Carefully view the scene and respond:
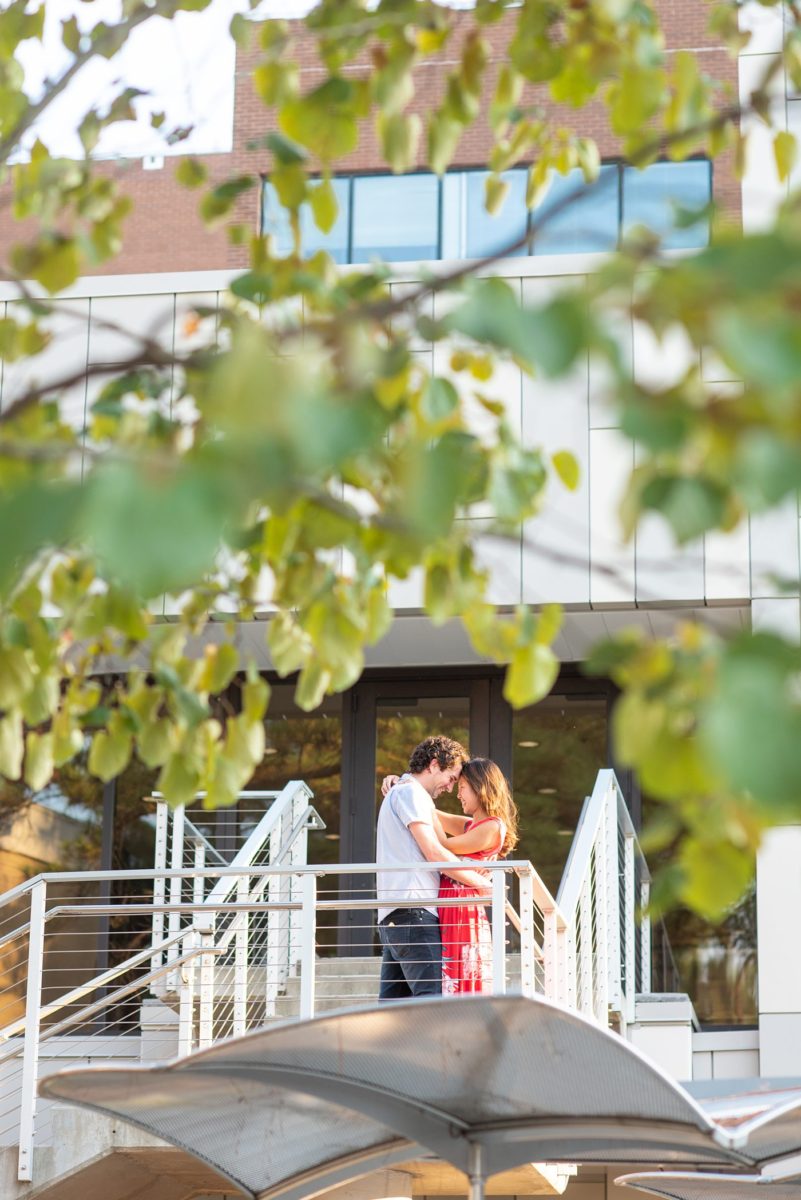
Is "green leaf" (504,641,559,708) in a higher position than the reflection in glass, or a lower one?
lower

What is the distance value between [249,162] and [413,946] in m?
12.5

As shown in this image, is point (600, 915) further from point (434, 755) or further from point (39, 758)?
point (39, 758)

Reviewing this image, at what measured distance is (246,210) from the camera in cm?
1520

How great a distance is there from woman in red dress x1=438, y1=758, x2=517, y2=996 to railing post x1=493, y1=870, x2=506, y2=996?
25.4 inches

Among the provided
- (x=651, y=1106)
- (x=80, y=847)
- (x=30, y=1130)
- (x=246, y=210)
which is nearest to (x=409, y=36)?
(x=651, y=1106)

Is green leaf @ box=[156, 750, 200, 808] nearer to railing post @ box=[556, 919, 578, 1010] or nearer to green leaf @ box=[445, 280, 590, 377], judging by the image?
green leaf @ box=[445, 280, 590, 377]

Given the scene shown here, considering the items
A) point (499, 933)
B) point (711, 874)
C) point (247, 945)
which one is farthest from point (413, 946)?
point (711, 874)

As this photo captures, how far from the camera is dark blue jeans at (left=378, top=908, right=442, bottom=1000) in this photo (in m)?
8.00

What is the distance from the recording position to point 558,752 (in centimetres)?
1262

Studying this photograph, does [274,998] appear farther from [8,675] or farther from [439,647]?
[8,675]

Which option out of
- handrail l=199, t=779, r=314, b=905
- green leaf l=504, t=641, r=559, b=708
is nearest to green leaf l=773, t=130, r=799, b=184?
green leaf l=504, t=641, r=559, b=708

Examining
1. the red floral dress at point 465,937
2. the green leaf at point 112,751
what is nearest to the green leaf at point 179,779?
the green leaf at point 112,751

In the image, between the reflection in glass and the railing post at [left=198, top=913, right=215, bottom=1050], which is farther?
the reflection in glass

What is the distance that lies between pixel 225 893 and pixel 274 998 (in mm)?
1436
